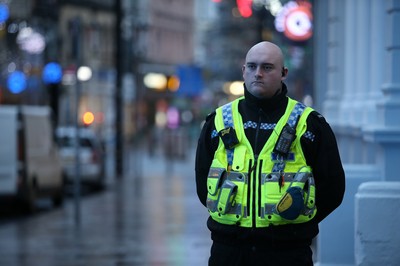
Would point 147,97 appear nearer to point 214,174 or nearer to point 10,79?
point 10,79

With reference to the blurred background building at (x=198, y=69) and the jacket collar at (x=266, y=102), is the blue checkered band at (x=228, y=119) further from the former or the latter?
the blurred background building at (x=198, y=69)

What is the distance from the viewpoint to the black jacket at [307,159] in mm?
5816

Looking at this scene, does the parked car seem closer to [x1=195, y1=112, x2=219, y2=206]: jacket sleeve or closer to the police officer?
[x1=195, y1=112, x2=219, y2=206]: jacket sleeve

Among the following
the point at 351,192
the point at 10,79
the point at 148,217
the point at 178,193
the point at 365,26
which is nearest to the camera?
the point at 351,192

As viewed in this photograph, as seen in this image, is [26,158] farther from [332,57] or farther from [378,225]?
[378,225]

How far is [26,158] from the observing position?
22766 millimetres

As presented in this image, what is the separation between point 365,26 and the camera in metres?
16.7

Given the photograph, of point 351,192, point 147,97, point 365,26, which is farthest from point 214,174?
point 147,97

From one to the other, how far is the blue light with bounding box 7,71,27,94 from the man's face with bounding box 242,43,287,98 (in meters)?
38.9

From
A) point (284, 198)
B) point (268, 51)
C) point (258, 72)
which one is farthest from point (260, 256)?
point (268, 51)

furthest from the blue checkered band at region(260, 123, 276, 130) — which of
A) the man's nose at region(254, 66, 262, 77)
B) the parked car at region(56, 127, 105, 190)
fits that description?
the parked car at region(56, 127, 105, 190)

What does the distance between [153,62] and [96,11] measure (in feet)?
61.1

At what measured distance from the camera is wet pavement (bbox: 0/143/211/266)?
14.2 metres

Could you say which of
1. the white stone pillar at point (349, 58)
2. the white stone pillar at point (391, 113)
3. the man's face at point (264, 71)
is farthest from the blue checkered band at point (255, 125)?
the white stone pillar at point (349, 58)
